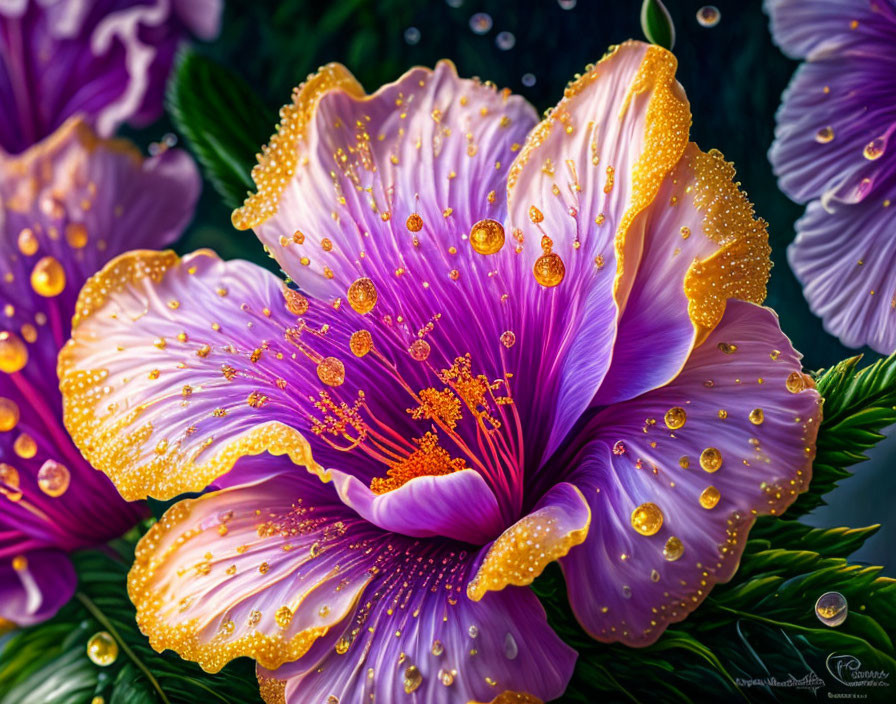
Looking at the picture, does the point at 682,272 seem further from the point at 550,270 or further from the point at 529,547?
the point at 529,547

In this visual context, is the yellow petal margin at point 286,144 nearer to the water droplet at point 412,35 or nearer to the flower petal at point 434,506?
the water droplet at point 412,35

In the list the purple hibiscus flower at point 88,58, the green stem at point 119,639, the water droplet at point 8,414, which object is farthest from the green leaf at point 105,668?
the purple hibiscus flower at point 88,58

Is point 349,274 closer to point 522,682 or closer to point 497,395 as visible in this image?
point 497,395

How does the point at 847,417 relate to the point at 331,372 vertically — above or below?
below

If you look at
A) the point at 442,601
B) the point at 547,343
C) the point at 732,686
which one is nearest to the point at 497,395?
the point at 547,343

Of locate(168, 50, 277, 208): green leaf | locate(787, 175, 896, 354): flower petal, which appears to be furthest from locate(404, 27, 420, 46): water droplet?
locate(787, 175, 896, 354): flower petal

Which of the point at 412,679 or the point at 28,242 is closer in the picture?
the point at 412,679

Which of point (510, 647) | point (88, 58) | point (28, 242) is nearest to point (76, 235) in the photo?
point (28, 242)
